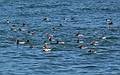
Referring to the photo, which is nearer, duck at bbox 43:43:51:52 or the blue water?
the blue water

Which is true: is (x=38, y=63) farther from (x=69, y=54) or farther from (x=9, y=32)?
(x=9, y=32)

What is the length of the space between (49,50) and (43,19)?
2755 cm

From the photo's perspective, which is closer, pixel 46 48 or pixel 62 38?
pixel 46 48

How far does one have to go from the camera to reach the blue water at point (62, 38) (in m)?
56.0

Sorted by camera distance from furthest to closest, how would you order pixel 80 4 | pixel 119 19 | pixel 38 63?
pixel 80 4
pixel 119 19
pixel 38 63

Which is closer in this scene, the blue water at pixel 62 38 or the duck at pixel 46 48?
the blue water at pixel 62 38

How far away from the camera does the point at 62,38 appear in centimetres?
7138

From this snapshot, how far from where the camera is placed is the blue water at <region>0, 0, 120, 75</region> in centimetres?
5600

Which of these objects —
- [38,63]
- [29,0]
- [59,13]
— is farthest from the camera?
[29,0]

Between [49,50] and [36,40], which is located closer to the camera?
[49,50]

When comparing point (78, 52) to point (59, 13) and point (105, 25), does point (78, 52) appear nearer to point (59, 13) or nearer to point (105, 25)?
point (105, 25)

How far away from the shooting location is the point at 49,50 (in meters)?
63.9

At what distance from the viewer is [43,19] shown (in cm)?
9106

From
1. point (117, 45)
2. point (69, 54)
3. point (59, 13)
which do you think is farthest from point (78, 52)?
point (59, 13)
